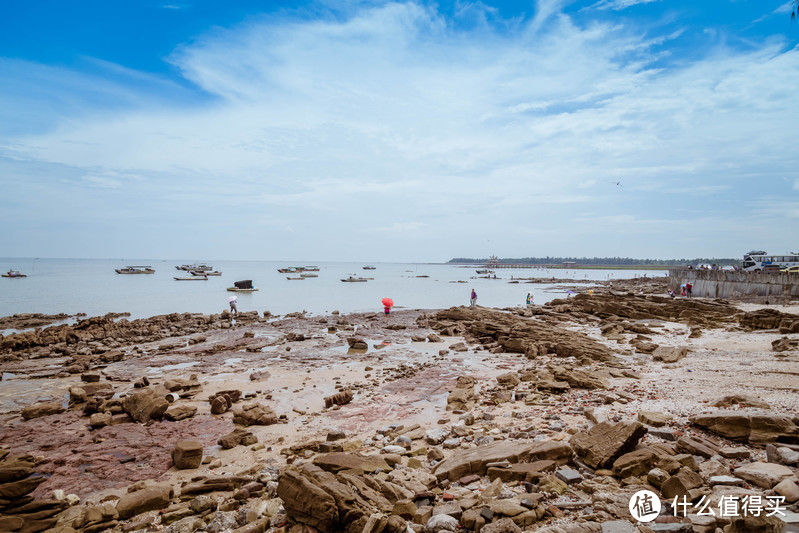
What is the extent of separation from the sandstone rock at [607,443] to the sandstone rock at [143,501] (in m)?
7.03

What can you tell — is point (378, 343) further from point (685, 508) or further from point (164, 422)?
point (685, 508)

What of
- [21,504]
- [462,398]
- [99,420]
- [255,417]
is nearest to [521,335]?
[462,398]

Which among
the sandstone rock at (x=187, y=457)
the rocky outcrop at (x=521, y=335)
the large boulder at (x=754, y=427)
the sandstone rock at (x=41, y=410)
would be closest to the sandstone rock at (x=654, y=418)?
the large boulder at (x=754, y=427)

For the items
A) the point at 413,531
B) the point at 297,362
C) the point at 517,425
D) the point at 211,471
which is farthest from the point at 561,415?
the point at 297,362

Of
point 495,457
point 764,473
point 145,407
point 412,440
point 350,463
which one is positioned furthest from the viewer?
point 145,407

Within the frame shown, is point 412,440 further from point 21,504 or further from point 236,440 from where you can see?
point 21,504

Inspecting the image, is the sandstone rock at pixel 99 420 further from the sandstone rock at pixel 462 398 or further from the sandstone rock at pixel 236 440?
the sandstone rock at pixel 462 398

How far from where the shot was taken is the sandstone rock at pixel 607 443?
6.25m

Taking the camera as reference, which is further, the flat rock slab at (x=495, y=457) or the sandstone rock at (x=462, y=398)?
the sandstone rock at (x=462, y=398)

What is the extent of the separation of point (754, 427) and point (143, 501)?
1047 cm

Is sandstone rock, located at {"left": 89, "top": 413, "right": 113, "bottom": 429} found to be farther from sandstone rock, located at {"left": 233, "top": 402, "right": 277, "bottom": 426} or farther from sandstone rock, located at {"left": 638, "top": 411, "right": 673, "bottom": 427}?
sandstone rock, located at {"left": 638, "top": 411, "right": 673, "bottom": 427}

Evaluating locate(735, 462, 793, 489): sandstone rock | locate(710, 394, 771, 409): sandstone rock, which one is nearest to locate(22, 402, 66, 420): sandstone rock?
locate(735, 462, 793, 489): sandstone rock

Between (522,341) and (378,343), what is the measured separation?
343 inches

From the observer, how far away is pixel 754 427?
6816 mm
